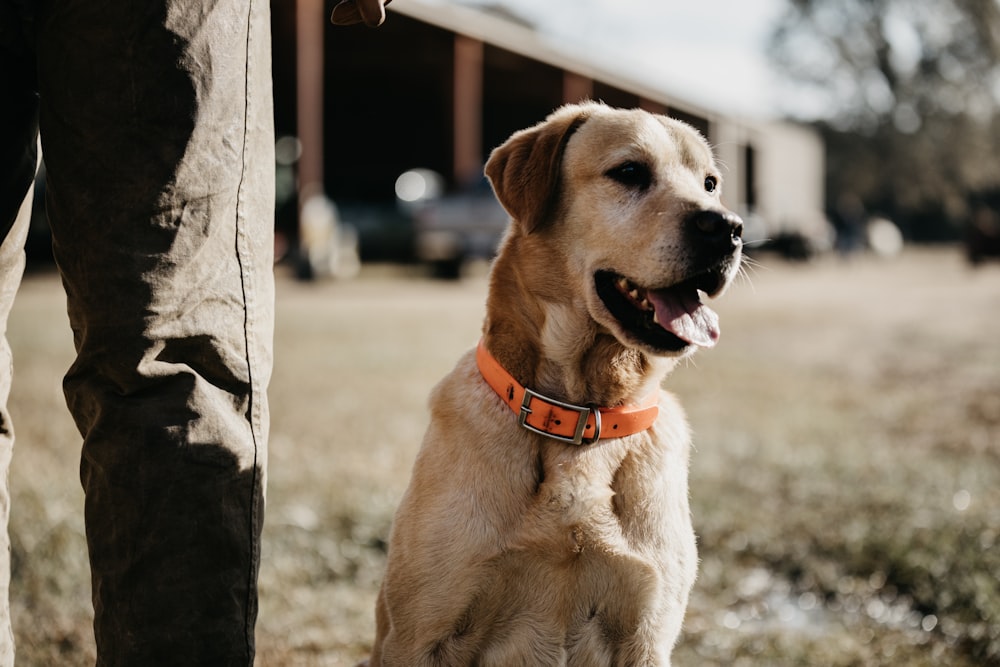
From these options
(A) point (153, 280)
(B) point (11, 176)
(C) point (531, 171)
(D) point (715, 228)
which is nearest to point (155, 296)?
(A) point (153, 280)

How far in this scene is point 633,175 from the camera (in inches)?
103

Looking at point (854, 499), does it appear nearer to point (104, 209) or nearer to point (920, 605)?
point (920, 605)

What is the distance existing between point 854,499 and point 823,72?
42947mm

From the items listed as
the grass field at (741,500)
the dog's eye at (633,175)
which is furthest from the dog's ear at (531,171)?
the grass field at (741,500)

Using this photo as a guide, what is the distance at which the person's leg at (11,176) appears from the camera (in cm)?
181

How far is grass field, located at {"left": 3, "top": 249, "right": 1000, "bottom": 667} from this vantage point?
3.16 m

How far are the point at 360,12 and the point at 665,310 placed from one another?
38.5 inches

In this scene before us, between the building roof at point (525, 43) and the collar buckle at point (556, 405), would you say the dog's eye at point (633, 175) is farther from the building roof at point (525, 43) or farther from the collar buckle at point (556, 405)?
the building roof at point (525, 43)

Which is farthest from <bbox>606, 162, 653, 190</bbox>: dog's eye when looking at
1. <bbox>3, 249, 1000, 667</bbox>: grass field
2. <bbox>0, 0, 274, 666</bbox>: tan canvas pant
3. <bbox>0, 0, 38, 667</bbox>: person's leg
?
<bbox>0, 0, 38, 667</bbox>: person's leg

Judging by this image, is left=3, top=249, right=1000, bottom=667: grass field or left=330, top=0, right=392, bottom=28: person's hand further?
left=3, top=249, right=1000, bottom=667: grass field

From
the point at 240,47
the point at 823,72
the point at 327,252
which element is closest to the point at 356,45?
the point at 327,252

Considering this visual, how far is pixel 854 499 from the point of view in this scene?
14.6ft

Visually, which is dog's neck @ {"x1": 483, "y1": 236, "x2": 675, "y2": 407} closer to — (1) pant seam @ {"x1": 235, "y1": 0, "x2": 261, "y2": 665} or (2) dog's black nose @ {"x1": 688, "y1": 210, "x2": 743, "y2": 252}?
(2) dog's black nose @ {"x1": 688, "y1": 210, "x2": 743, "y2": 252}

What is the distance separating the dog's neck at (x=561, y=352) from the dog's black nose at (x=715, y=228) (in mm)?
314
